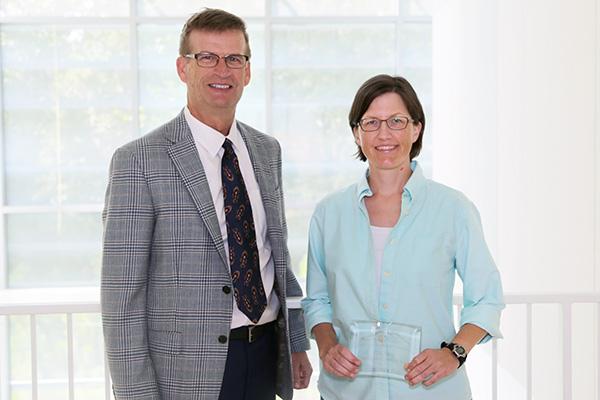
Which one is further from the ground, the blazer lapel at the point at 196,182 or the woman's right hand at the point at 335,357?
the blazer lapel at the point at 196,182

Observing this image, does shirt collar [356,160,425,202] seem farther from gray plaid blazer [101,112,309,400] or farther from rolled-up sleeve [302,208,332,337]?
gray plaid blazer [101,112,309,400]

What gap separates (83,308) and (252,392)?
0.64 metres

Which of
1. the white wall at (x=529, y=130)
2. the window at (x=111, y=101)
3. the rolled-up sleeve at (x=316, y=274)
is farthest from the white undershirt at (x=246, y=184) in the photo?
the window at (x=111, y=101)

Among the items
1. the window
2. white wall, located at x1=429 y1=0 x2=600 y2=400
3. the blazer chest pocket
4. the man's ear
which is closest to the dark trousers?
the blazer chest pocket

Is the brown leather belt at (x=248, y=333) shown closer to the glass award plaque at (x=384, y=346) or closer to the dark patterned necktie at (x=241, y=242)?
the dark patterned necktie at (x=241, y=242)

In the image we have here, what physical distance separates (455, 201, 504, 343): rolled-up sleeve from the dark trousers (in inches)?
22.0

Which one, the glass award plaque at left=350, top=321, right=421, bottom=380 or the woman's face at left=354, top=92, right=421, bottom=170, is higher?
the woman's face at left=354, top=92, right=421, bottom=170

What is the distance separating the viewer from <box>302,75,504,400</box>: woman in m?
2.00

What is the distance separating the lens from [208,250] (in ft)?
6.94

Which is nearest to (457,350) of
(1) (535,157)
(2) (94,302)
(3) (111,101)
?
(2) (94,302)

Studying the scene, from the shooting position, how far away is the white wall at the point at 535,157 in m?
3.61

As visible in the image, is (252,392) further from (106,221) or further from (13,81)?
(13,81)

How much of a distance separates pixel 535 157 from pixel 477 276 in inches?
104

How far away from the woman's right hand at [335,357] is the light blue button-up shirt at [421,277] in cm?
4
